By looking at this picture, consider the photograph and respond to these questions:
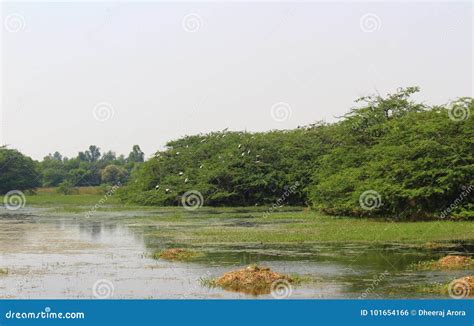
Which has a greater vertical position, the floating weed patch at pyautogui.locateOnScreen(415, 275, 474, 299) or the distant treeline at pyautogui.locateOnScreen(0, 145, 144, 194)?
the distant treeline at pyautogui.locateOnScreen(0, 145, 144, 194)

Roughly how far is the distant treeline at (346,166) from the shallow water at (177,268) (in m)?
12.1

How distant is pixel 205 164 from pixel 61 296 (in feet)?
176

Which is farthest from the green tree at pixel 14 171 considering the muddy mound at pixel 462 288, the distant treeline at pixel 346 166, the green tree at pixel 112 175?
the muddy mound at pixel 462 288

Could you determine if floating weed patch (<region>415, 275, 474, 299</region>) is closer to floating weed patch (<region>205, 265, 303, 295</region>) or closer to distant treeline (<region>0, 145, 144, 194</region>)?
floating weed patch (<region>205, 265, 303, 295</region>)

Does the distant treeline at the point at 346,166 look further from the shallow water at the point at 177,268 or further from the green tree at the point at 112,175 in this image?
the green tree at the point at 112,175

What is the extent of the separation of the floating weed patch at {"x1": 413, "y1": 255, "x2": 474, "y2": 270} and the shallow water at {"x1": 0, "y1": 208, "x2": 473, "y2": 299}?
0.58 m

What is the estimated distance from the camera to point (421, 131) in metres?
40.6

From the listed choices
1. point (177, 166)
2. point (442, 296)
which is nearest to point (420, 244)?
point (442, 296)

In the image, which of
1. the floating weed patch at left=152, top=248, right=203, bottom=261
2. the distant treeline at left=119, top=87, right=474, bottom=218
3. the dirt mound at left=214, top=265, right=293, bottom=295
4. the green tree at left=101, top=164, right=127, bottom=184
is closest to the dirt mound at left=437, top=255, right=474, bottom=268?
the dirt mound at left=214, top=265, right=293, bottom=295

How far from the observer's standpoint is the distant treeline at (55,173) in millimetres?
104625

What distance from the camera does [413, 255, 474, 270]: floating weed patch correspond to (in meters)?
21.6

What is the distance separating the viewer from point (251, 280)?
1891 cm

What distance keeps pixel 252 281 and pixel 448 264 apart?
20.7 feet

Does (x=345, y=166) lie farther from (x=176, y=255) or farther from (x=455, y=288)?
(x=455, y=288)
